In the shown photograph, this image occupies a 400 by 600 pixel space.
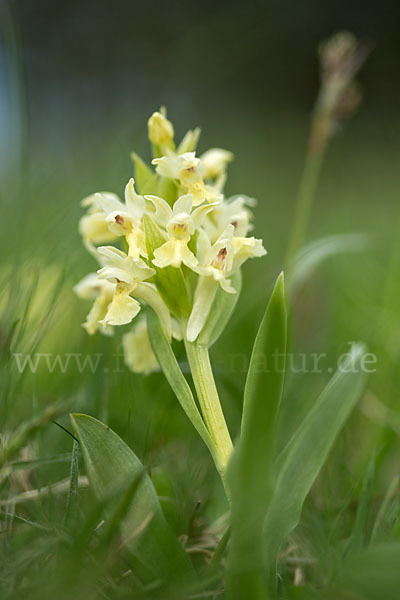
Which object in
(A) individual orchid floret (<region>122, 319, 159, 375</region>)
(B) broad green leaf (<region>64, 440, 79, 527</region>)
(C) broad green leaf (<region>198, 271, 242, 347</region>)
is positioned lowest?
(B) broad green leaf (<region>64, 440, 79, 527</region>)

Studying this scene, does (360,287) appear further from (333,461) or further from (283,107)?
(283,107)

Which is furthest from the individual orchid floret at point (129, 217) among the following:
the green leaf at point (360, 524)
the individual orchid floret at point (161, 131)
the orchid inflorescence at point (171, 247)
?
the green leaf at point (360, 524)

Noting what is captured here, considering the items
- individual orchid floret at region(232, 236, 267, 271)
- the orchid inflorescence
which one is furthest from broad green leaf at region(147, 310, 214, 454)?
individual orchid floret at region(232, 236, 267, 271)

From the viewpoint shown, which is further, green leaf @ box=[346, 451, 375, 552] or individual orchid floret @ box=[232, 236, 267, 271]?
individual orchid floret @ box=[232, 236, 267, 271]

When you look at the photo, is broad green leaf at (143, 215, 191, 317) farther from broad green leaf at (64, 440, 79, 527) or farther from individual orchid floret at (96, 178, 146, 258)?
broad green leaf at (64, 440, 79, 527)

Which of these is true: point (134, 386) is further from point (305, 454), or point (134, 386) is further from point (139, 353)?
point (305, 454)
